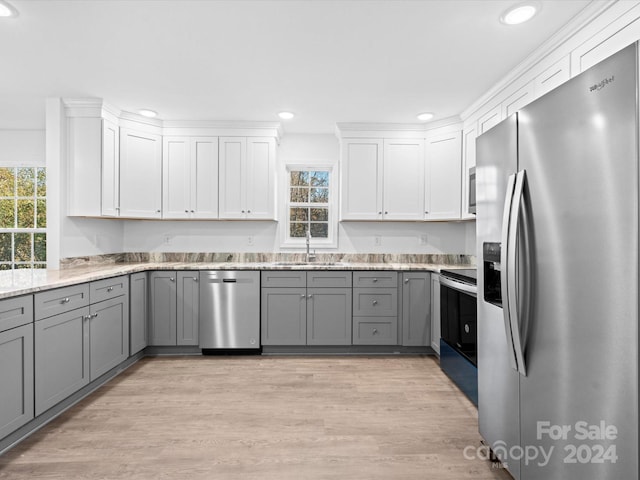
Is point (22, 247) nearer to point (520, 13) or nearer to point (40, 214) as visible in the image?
point (40, 214)

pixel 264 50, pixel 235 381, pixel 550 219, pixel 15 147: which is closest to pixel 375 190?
pixel 264 50

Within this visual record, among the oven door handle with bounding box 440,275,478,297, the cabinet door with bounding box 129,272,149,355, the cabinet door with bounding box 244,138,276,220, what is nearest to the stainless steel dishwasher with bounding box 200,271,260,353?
the cabinet door with bounding box 129,272,149,355

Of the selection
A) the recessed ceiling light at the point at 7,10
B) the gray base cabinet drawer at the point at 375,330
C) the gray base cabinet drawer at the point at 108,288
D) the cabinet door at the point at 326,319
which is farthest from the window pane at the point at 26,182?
the gray base cabinet drawer at the point at 375,330

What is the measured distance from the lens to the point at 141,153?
3.94m

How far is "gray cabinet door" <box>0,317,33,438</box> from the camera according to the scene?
6.39 ft

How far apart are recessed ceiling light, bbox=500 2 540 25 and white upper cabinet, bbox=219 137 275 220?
8.36 feet

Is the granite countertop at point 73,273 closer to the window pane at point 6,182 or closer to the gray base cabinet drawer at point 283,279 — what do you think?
the gray base cabinet drawer at point 283,279

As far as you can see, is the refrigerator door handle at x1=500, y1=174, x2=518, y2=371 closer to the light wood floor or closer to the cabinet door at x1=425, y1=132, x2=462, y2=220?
the light wood floor

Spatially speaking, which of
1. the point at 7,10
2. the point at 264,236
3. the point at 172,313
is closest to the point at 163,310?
the point at 172,313

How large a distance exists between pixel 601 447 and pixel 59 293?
2.88m

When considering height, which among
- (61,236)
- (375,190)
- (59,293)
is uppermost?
(375,190)

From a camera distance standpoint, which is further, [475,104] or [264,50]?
[475,104]

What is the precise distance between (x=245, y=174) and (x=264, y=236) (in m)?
0.78

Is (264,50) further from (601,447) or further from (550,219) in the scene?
(601,447)
